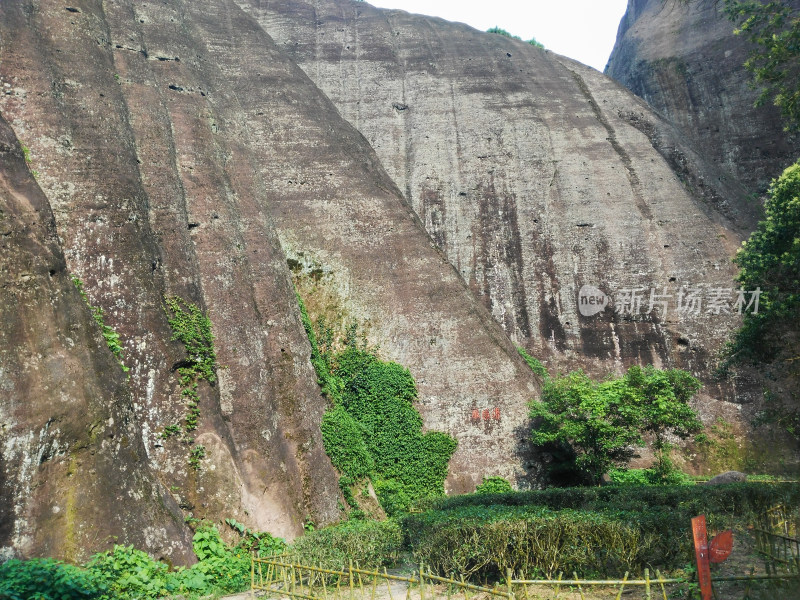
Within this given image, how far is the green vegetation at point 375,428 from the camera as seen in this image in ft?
47.3

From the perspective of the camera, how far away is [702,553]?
5477 mm

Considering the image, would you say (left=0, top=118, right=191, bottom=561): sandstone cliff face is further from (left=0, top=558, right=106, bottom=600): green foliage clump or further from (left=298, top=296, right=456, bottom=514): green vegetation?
(left=298, top=296, right=456, bottom=514): green vegetation

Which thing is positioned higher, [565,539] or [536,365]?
[536,365]

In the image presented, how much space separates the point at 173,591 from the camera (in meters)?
8.62

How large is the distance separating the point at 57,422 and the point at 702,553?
8.08m

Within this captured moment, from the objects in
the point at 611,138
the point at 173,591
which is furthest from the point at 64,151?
the point at 611,138

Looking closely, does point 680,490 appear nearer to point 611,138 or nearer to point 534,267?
point 534,267

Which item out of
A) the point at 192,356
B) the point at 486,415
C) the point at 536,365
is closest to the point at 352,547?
the point at 192,356

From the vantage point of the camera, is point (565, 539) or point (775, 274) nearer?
point (565, 539)

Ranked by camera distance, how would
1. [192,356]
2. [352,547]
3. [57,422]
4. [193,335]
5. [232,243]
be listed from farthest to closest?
1. [232,243]
2. [193,335]
3. [192,356]
4. [352,547]
5. [57,422]

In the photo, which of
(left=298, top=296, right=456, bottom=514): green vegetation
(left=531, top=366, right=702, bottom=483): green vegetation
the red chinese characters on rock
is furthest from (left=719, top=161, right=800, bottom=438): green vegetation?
(left=298, top=296, right=456, bottom=514): green vegetation

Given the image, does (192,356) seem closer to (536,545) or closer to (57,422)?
(57,422)

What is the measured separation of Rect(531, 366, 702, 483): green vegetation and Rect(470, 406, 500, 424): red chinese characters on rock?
3.00 feet

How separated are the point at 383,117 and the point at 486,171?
Result: 17.3ft
